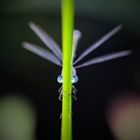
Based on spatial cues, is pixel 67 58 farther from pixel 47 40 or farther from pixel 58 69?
pixel 58 69

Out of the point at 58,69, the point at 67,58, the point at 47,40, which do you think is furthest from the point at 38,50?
the point at 67,58

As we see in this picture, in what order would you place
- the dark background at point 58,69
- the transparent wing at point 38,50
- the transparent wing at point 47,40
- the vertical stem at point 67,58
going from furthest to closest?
the dark background at point 58,69, the transparent wing at point 38,50, the transparent wing at point 47,40, the vertical stem at point 67,58

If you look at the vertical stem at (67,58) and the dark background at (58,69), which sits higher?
the dark background at (58,69)

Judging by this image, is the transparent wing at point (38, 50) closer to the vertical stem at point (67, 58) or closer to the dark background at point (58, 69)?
the dark background at point (58, 69)

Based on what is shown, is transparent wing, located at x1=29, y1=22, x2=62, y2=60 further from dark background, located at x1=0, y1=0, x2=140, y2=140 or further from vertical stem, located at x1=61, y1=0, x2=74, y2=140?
vertical stem, located at x1=61, y1=0, x2=74, y2=140

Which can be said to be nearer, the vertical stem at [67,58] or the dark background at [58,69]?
the vertical stem at [67,58]

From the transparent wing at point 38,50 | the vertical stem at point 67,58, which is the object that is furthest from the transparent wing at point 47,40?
the vertical stem at point 67,58

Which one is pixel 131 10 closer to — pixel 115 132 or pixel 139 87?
pixel 139 87

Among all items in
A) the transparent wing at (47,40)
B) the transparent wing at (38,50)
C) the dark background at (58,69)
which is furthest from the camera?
the dark background at (58,69)
